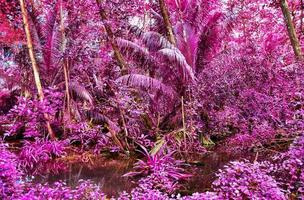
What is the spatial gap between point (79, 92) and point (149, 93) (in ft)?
5.47

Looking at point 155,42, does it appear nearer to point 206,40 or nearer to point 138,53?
point 138,53

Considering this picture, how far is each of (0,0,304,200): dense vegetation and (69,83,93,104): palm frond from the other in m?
0.03

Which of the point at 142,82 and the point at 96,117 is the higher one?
the point at 142,82

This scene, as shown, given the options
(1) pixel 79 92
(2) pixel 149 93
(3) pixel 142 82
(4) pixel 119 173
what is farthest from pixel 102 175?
(1) pixel 79 92

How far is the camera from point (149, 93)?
828cm

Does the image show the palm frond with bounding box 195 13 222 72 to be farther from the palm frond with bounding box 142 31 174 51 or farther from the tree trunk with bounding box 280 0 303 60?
the tree trunk with bounding box 280 0 303 60

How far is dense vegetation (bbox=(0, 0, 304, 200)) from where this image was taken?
731 cm

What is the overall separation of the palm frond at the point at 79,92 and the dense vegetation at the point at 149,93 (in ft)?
0.08

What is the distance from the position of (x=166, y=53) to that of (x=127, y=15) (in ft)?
15.3

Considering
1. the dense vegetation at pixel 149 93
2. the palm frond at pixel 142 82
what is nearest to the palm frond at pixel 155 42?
the dense vegetation at pixel 149 93

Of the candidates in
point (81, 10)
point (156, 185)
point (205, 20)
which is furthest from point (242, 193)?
point (81, 10)

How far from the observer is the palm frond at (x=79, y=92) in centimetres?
861

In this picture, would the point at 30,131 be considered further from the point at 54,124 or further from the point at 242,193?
the point at 242,193

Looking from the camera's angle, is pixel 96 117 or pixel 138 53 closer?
pixel 138 53
